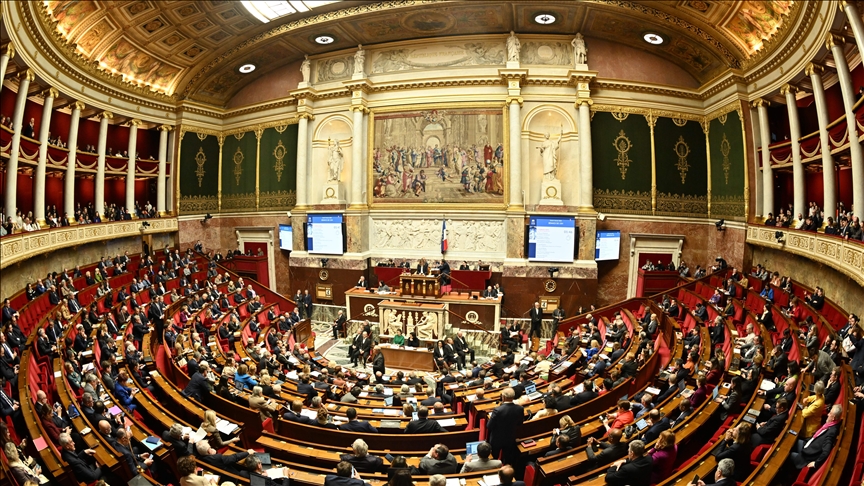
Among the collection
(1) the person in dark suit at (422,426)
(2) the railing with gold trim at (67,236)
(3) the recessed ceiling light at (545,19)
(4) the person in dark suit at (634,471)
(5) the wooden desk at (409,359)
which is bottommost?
(5) the wooden desk at (409,359)

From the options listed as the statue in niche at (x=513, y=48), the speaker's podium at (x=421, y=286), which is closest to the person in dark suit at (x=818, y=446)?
the speaker's podium at (x=421, y=286)

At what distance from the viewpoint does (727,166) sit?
18.7 m

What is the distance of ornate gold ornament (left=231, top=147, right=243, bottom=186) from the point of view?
24875 millimetres

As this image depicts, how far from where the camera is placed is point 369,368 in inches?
593

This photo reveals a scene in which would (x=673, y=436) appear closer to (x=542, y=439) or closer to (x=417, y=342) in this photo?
(x=542, y=439)

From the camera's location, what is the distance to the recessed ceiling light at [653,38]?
62.7ft

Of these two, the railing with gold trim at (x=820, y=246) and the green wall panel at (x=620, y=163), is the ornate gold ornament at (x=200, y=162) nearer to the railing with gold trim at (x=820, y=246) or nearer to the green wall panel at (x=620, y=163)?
the green wall panel at (x=620, y=163)

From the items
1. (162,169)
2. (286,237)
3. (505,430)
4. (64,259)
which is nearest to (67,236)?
(64,259)

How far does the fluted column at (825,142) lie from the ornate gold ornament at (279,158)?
20.7 metres

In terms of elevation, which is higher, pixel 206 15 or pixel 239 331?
pixel 206 15

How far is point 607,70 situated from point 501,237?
8.42 meters

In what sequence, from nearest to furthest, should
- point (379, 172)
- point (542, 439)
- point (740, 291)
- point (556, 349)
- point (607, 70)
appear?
point (542, 439) < point (556, 349) < point (740, 291) < point (607, 70) < point (379, 172)

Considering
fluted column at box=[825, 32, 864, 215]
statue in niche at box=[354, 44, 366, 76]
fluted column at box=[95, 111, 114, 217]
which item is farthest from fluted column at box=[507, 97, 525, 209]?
fluted column at box=[95, 111, 114, 217]

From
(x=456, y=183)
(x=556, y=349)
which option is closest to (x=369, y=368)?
(x=556, y=349)
